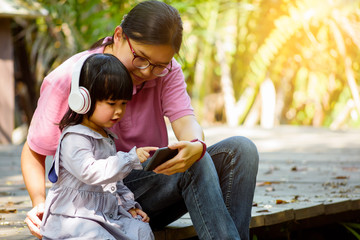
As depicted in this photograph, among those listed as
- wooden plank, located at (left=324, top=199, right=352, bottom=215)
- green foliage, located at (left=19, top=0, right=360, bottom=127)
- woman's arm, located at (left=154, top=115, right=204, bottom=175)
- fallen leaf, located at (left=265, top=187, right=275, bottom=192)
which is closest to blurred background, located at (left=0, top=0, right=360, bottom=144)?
green foliage, located at (left=19, top=0, right=360, bottom=127)

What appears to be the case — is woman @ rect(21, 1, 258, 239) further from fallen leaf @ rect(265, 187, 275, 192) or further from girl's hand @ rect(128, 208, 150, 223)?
fallen leaf @ rect(265, 187, 275, 192)

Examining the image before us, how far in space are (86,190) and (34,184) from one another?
0.22 meters

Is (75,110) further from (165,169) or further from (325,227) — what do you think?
(325,227)

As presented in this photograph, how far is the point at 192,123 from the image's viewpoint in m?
2.49

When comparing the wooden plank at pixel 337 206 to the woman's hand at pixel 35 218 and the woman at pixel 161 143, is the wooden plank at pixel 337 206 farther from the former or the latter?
the woman's hand at pixel 35 218

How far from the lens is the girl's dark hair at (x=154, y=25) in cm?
221

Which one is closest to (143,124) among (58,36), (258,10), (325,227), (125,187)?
(125,187)

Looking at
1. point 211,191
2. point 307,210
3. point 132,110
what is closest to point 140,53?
point 132,110

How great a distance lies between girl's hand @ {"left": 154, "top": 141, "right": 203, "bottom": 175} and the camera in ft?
7.00

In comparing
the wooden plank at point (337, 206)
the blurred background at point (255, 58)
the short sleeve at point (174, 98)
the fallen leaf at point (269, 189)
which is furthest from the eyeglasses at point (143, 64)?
the blurred background at point (255, 58)

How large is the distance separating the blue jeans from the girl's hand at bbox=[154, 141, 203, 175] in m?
0.07

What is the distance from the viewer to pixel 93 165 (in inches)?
77.6

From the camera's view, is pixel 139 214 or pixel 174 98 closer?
pixel 139 214

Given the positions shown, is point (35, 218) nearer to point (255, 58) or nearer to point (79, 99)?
point (79, 99)
